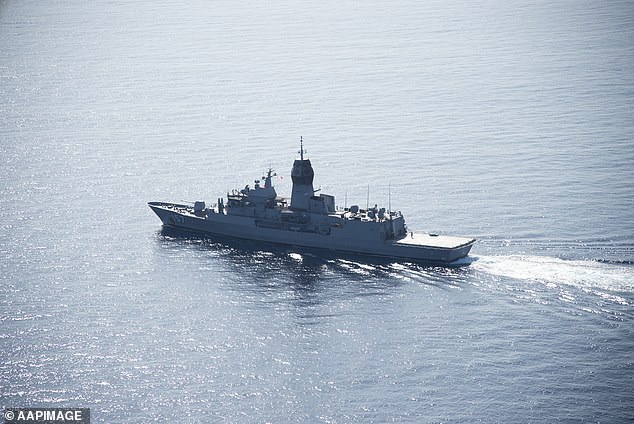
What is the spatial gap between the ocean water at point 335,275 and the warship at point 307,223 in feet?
8.17

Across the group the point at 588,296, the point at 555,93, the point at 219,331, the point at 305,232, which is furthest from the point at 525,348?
the point at 555,93

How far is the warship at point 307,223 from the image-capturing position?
95750mm

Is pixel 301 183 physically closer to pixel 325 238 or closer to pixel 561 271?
pixel 325 238

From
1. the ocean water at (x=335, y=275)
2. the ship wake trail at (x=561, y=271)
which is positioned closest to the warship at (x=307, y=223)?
the ocean water at (x=335, y=275)

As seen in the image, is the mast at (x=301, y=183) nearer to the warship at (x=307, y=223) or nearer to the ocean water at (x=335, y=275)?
the warship at (x=307, y=223)

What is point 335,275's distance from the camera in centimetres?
9325

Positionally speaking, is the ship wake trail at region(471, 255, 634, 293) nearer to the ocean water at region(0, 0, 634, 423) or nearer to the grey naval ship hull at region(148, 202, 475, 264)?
the ocean water at region(0, 0, 634, 423)

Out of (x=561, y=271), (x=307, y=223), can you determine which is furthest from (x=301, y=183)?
(x=561, y=271)

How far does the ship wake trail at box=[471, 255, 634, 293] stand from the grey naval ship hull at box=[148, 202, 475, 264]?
364 cm

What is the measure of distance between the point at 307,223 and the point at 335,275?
11.0 metres

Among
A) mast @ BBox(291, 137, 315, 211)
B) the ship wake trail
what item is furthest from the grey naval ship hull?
the ship wake trail

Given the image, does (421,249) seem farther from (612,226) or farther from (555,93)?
(555,93)

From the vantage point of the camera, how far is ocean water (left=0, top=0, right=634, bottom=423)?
70.0 metres

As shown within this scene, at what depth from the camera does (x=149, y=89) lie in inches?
7407
